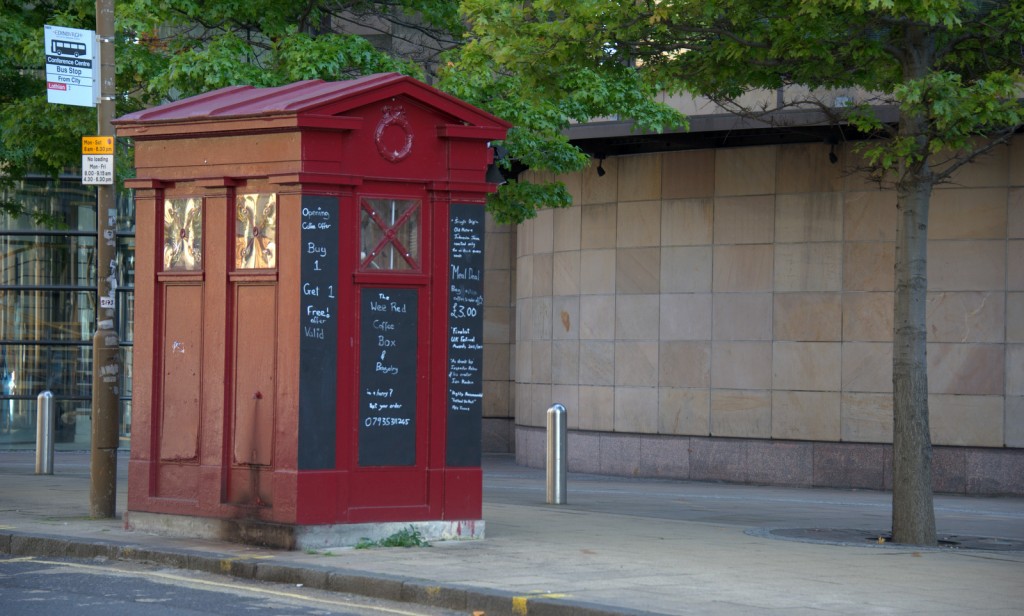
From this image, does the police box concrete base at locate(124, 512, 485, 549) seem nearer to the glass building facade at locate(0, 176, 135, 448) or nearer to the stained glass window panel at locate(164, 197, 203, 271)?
the stained glass window panel at locate(164, 197, 203, 271)

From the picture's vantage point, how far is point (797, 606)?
343 inches

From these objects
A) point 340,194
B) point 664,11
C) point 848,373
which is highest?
point 664,11

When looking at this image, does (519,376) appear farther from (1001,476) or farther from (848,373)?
(1001,476)

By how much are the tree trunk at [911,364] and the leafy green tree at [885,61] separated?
0.01m

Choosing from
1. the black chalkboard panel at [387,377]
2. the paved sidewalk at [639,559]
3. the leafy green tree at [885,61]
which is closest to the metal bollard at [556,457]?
the paved sidewalk at [639,559]

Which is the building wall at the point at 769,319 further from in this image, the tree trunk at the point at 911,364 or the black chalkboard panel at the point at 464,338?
the black chalkboard panel at the point at 464,338

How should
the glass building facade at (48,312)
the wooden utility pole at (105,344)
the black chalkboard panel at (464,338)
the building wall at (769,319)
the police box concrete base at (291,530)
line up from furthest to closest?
the glass building facade at (48,312) → the building wall at (769,319) → the wooden utility pole at (105,344) → the black chalkboard panel at (464,338) → the police box concrete base at (291,530)

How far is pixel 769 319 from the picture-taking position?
19.8 metres

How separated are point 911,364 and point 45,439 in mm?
12341

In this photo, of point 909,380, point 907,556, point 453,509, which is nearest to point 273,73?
point 453,509

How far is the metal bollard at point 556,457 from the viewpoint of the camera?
1595 cm

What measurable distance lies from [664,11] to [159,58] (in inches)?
304

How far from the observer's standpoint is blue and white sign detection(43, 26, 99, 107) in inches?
544

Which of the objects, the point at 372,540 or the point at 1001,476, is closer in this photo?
the point at 372,540
